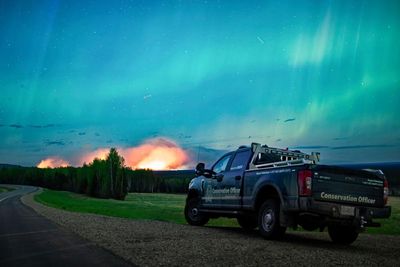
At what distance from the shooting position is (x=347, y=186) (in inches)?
391

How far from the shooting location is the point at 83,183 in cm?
9700

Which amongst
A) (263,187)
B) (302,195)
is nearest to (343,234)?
(263,187)

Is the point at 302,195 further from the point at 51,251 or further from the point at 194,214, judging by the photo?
the point at 194,214

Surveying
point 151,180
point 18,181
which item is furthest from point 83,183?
point 18,181

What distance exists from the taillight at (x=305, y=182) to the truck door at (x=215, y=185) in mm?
3979

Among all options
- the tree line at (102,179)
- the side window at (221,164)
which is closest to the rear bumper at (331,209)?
the side window at (221,164)

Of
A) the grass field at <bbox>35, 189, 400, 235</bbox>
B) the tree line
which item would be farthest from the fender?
the tree line

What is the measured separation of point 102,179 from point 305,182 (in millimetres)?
78805

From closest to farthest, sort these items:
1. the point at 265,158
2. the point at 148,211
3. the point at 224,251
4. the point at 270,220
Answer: the point at 224,251
the point at 270,220
the point at 265,158
the point at 148,211

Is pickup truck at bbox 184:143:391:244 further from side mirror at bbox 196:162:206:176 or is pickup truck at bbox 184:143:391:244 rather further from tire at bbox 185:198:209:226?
tire at bbox 185:198:209:226

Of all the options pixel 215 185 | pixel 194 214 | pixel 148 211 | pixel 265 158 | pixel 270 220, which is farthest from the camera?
pixel 148 211

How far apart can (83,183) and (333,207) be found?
91917 mm

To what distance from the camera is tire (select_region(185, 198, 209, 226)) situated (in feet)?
48.1

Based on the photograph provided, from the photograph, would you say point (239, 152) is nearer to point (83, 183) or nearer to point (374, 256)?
point (374, 256)
